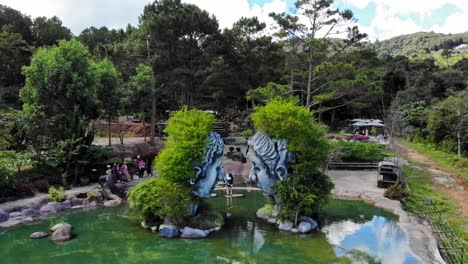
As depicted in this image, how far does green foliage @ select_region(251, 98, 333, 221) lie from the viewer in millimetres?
16047

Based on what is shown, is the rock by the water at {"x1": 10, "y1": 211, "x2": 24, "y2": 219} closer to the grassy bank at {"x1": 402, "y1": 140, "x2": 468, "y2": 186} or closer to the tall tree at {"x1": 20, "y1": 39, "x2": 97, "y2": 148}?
the tall tree at {"x1": 20, "y1": 39, "x2": 97, "y2": 148}

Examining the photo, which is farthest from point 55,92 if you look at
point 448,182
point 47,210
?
point 448,182

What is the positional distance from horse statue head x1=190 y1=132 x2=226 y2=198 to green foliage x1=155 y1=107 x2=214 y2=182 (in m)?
0.31

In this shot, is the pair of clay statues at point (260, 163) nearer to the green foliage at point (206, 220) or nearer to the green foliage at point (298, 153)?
the green foliage at point (298, 153)

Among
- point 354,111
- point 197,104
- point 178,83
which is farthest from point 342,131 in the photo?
point 178,83

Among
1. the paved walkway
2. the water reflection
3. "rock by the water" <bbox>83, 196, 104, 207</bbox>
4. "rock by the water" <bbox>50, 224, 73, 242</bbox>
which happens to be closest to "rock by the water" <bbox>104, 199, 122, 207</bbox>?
"rock by the water" <bbox>83, 196, 104, 207</bbox>

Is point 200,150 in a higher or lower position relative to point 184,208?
higher

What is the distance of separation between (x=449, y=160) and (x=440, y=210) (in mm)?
15402

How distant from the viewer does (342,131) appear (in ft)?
172

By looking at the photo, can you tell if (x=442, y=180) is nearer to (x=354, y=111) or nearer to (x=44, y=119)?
(x=44, y=119)

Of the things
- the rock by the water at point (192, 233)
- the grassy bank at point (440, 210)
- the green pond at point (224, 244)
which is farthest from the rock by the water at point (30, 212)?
the grassy bank at point (440, 210)

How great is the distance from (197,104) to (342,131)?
1995 centimetres

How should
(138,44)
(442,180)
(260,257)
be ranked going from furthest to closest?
(138,44), (442,180), (260,257)

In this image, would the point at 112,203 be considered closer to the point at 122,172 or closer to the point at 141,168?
the point at 122,172
